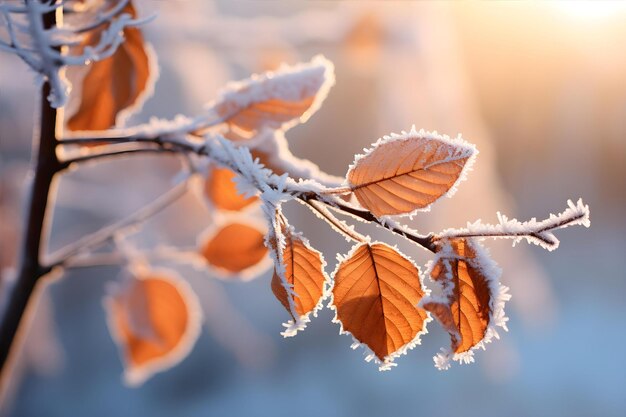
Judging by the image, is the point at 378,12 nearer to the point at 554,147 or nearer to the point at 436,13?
the point at 436,13

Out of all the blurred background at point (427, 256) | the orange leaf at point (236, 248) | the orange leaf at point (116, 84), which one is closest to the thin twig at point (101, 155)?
the orange leaf at point (116, 84)

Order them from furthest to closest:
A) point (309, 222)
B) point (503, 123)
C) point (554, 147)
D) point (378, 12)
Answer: point (554, 147) < point (503, 123) < point (309, 222) < point (378, 12)

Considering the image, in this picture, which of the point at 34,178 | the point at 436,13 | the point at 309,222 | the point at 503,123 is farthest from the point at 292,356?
the point at 34,178

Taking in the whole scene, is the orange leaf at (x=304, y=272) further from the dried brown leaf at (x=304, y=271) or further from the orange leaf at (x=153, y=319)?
the orange leaf at (x=153, y=319)

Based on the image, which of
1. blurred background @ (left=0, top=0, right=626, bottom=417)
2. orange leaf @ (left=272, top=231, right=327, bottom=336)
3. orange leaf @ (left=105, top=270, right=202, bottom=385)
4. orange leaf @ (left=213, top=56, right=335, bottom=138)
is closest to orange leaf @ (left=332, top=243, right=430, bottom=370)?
orange leaf @ (left=272, top=231, right=327, bottom=336)

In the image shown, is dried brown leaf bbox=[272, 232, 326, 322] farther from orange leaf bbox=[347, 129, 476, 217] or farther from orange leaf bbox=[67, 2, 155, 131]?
orange leaf bbox=[67, 2, 155, 131]

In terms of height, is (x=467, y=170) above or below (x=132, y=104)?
above
